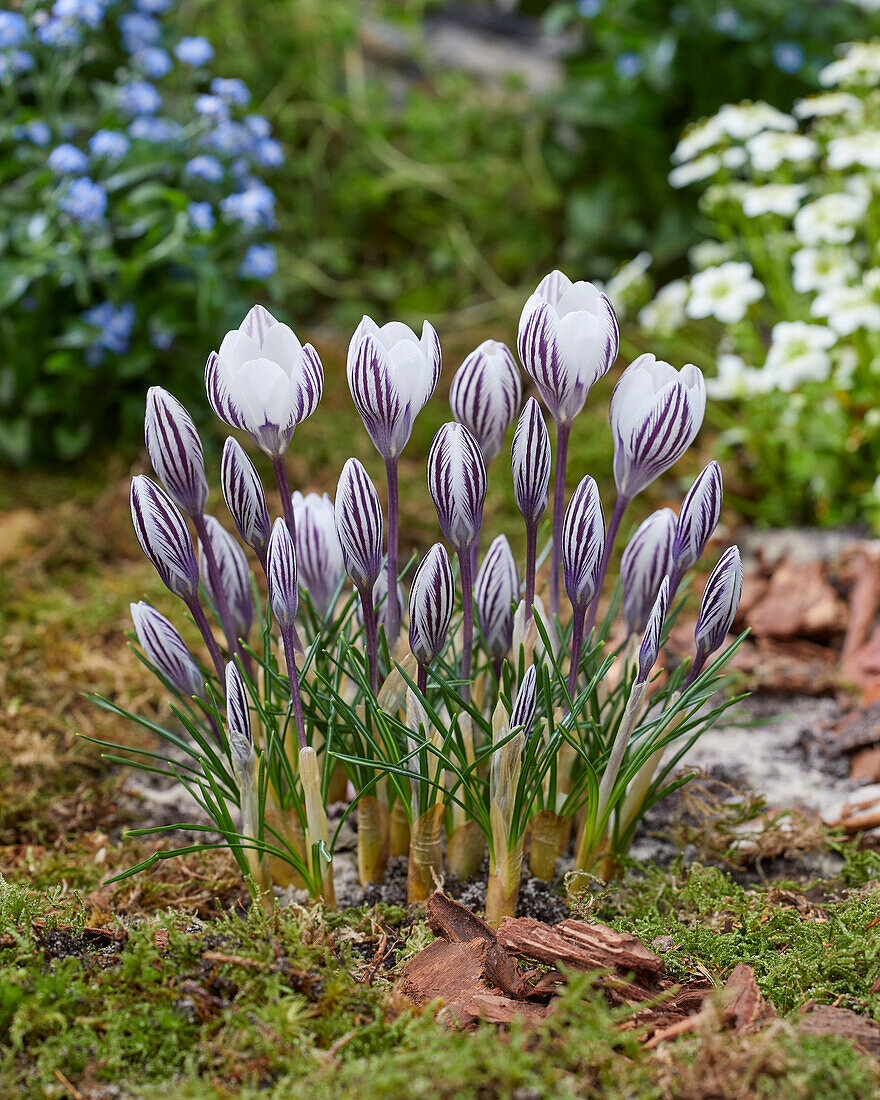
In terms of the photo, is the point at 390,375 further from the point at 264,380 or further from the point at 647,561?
the point at 647,561

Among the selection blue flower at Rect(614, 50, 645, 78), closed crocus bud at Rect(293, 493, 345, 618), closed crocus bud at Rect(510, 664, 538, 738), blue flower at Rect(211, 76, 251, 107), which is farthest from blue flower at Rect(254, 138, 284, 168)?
closed crocus bud at Rect(510, 664, 538, 738)

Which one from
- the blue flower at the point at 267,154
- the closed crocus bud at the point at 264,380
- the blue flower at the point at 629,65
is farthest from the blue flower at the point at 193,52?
the closed crocus bud at the point at 264,380

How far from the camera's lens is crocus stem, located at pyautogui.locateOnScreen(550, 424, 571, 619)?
135 cm

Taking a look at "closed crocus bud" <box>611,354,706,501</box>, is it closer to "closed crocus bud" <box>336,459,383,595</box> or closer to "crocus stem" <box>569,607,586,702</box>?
"crocus stem" <box>569,607,586,702</box>

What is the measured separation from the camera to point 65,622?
252cm

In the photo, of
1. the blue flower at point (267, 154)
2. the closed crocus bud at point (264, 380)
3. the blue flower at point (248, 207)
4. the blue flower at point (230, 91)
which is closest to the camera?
the closed crocus bud at point (264, 380)

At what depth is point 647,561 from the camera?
1.53m

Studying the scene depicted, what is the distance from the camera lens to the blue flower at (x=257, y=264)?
3.16m

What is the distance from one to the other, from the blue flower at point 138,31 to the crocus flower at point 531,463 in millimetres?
2849

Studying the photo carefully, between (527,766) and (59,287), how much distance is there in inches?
99.7

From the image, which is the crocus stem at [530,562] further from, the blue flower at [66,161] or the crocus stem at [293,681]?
the blue flower at [66,161]

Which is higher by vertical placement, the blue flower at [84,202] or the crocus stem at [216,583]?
the blue flower at [84,202]

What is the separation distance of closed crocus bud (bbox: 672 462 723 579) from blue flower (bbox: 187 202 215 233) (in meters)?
2.12

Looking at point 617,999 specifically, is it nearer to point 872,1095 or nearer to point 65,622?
point 872,1095
